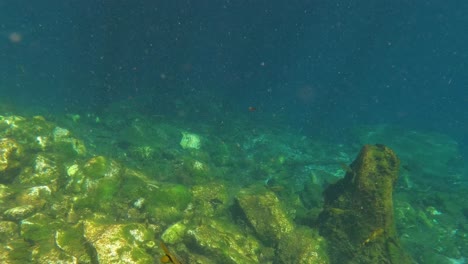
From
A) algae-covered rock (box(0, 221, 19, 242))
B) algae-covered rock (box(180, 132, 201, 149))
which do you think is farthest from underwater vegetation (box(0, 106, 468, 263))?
algae-covered rock (box(180, 132, 201, 149))

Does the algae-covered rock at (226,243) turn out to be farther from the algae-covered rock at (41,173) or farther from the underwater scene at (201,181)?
the algae-covered rock at (41,173)

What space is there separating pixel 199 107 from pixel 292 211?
15476 millimetres

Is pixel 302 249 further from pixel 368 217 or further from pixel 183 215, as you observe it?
pixel 183 215

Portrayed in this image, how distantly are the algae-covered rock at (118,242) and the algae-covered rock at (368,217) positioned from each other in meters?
4.64

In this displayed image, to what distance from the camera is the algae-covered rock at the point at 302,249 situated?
7.11 metres

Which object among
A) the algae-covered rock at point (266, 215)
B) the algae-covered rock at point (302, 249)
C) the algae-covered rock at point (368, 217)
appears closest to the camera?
the algae-covered rock at point (302, 249)

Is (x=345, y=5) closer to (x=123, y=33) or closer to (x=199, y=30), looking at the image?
(x=199, y=30)

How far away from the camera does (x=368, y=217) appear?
7555 mm

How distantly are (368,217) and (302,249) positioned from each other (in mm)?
1855

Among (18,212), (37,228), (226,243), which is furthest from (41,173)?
(226,243)

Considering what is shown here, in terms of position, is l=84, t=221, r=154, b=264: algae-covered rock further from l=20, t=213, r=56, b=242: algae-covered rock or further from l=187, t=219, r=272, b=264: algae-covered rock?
l=187, t=219, r=272, b=264: algae-covered rock

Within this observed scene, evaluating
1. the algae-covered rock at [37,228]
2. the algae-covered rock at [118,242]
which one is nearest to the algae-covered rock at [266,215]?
the algae-covered rock at [118,242]

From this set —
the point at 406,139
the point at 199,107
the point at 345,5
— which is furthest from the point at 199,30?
the point at 406,139

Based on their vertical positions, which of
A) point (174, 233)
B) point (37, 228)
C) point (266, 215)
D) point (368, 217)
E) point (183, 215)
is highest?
point (368, 217)
